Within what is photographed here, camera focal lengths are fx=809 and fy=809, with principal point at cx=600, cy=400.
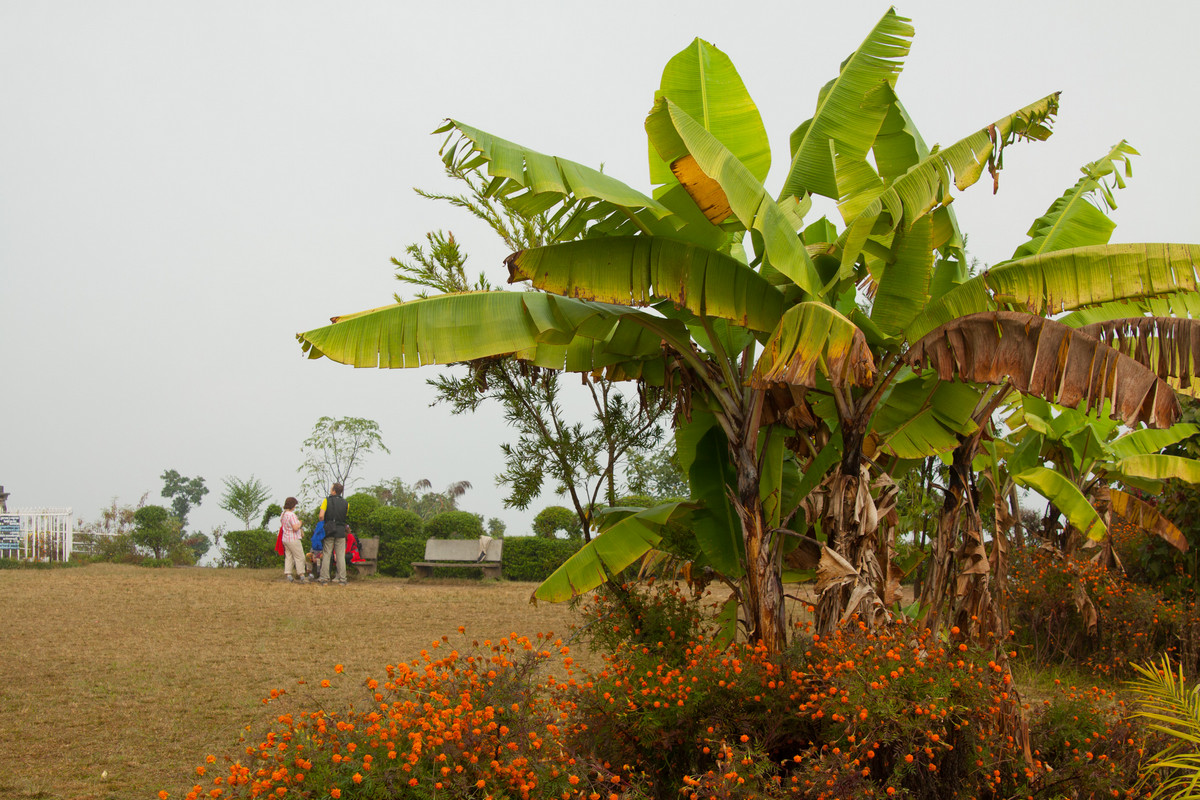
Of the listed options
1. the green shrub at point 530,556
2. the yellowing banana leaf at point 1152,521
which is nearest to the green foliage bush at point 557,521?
the green shrub at point 530,556

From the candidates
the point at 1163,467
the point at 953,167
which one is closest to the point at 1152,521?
the point at 1163,467

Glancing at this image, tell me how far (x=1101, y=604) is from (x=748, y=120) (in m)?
8.18

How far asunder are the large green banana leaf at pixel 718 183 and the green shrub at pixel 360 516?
1714cm

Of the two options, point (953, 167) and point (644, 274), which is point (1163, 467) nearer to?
point (953, 167)

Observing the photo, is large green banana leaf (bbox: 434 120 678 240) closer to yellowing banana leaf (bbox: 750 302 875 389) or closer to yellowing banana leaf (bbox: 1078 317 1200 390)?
yellowing banana leaf (bbox: 750 302 875 389)

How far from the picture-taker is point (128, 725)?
635cm

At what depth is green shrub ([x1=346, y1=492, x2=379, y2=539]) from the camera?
20.4m

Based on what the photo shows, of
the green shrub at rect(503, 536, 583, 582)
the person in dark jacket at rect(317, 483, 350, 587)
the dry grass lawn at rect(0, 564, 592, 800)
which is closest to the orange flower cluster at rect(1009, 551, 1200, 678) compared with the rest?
the dry grass lawn at rect(0, 564, 592, 800)

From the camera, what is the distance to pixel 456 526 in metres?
20.6

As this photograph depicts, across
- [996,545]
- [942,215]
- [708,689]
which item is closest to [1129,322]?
[942,215]

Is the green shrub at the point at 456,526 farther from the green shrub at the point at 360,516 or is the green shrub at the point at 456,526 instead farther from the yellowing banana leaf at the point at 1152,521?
the yellowing banana leaf at the point at 1152,521

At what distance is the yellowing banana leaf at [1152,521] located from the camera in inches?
399

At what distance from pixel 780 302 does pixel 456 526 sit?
16.2 meters

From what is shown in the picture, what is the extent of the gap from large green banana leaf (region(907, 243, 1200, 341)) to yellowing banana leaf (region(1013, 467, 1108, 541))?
3421 millimetres
